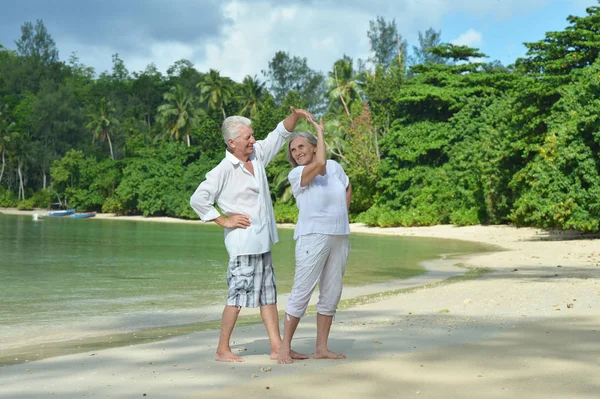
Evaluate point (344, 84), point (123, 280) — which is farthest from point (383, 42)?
point (123, 280)

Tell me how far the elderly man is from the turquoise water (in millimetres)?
4034

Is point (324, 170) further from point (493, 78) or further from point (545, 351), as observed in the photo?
point (493, 78)

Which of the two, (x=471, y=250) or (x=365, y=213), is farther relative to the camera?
(x=365, y=213)

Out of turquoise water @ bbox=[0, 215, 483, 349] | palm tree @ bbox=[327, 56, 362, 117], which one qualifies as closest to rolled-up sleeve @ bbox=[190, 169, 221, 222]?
turquoise water @ bbox=[0, 215, 483, 349]

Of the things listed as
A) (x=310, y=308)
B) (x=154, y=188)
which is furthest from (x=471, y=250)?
(x=154, y=188)

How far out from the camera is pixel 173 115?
214 feet

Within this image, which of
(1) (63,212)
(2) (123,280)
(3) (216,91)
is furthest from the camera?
(1) (63,212)

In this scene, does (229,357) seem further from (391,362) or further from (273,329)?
(391,362)

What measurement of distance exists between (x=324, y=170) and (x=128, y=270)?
546 inches

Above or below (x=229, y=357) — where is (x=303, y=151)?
above

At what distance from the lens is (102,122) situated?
238 feet

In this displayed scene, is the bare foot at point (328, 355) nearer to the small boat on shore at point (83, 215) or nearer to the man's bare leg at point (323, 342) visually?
the man's bare leg at point (323, 342)

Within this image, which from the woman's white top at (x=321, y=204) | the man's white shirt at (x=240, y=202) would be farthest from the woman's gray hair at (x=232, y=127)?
the woman's white top at (x=321, y=204)

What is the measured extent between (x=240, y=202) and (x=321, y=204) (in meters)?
0.60
